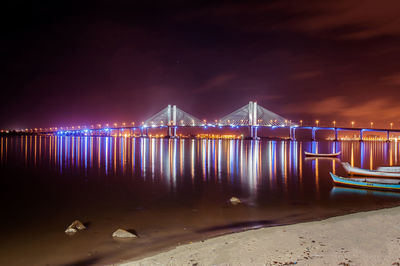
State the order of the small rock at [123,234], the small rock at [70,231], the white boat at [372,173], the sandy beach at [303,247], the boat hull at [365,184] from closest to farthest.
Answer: the sandy beach at [303,247]
the small rock at [123,234]
the small rock at [70,231]
the boat hull at [365,184]
the white boat at [372,173]

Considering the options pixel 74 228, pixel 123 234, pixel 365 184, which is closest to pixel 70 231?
pixel 74 228

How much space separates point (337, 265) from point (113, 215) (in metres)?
7.72

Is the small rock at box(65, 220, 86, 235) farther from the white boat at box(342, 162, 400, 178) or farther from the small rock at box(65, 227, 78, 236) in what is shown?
the white boat at box(342, 162, 400, 178)

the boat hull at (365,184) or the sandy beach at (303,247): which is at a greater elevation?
the sandy beach at (303,247)

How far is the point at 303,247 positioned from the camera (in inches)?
258

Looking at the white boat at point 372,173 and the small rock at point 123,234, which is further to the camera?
the white boat at point 372,173

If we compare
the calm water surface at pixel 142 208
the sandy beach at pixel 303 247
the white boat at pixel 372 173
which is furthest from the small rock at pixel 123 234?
the white boat at pixel 372 173

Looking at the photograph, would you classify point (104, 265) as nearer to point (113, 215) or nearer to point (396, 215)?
point (113, 215)

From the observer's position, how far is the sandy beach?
5840 mm

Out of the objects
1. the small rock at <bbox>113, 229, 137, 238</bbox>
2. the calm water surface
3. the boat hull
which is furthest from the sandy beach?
the boat hull

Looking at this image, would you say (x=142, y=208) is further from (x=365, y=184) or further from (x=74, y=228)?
(x=365, y=184)

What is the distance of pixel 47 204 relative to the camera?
1349 cm

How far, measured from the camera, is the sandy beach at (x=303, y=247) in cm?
584

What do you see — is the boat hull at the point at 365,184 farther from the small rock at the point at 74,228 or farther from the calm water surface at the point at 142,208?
the small rock at the point at 74,228
